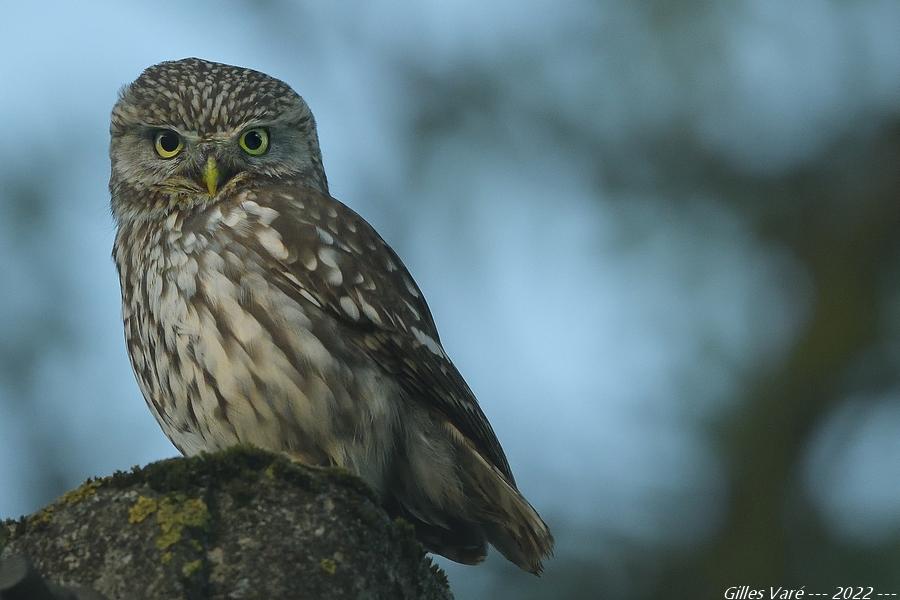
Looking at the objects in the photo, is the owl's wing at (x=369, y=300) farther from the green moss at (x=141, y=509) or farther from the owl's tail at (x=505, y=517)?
the green moss at (x=141, y=509)

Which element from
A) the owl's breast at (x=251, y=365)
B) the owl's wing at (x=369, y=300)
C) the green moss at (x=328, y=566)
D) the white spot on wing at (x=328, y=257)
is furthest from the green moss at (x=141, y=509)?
the white spot on wing at (x=328, y=257)

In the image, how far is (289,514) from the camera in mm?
3152

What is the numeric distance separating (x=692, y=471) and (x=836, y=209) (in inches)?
75.4

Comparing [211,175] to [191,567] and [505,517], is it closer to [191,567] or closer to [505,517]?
[505,517]

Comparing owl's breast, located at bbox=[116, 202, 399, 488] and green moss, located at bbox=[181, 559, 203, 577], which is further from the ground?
owl's breast, located at bbox=[116, 202, 399, 488]

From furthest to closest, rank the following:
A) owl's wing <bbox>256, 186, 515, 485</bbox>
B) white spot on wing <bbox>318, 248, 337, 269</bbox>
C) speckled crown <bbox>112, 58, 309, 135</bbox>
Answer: speckled crown <bbox>112, 58, 309, 135</bbox> < white spot on wing <bbox>318, 248, 337, 269</bbox> < owl's wing <bbox>256, 186, 515, 485</bbox>

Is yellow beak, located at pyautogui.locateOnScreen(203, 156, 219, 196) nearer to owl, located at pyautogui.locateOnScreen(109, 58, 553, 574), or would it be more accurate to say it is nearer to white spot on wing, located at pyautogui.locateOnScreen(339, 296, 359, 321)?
owl, located at pyautogui.locateOnScreen(109, 58, 553, 574)

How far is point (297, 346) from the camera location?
4570 millimetres

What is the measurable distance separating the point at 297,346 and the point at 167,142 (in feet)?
4.53

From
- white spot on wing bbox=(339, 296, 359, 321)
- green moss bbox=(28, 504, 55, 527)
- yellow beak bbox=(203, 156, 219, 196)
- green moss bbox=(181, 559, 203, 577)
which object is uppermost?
yellow beak bbox=(203, 156, 219, 196)

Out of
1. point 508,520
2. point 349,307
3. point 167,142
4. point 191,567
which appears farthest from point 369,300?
point 191,567

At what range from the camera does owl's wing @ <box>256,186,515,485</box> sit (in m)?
4.77

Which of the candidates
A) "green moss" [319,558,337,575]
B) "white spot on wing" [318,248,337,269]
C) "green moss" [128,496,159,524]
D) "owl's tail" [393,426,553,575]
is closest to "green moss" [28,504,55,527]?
"green moss" [128,496,159,524]

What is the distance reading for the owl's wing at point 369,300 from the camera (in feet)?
15.6
